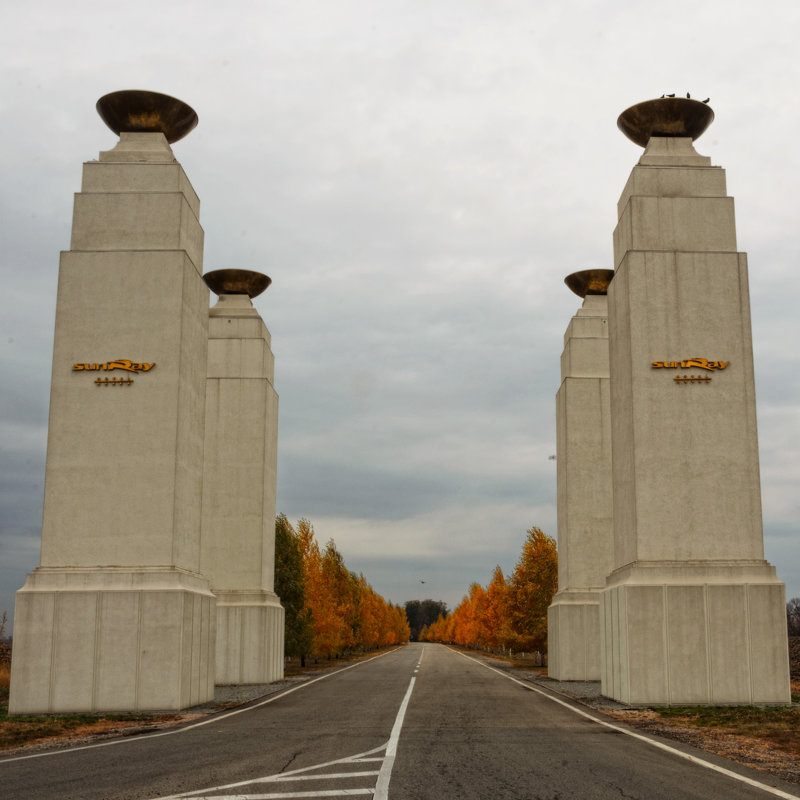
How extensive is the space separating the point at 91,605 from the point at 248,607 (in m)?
14.4

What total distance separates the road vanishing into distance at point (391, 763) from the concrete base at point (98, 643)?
2995 millimetres

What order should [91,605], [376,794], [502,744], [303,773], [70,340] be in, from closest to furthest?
[376,794], [303,773], [502,744], [91,605], [70,340]

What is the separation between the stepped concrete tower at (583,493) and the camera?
35781 mm

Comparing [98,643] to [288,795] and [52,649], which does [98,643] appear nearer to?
[52,649]

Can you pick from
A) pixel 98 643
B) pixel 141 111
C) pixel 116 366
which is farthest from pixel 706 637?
pixel 141 111

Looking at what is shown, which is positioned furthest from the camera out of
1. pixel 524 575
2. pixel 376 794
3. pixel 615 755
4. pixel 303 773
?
pixel 524 575

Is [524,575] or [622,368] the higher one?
[622,368]

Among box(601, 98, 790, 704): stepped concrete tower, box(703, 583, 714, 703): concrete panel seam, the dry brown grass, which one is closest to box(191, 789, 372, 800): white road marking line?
the dry brown grass

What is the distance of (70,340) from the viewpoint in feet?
77.4

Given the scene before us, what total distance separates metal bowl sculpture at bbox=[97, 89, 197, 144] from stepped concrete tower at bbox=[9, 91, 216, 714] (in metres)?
0.04

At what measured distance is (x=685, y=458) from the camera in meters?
24.0

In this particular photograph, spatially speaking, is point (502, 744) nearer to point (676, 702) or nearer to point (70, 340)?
point (676, 702)

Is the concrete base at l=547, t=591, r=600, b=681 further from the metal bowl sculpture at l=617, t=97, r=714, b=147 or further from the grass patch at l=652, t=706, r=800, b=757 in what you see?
the metal bowl sculpture at l=617, t=97, r=714, b=147

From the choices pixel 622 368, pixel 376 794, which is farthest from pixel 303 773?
pixel 622 368
